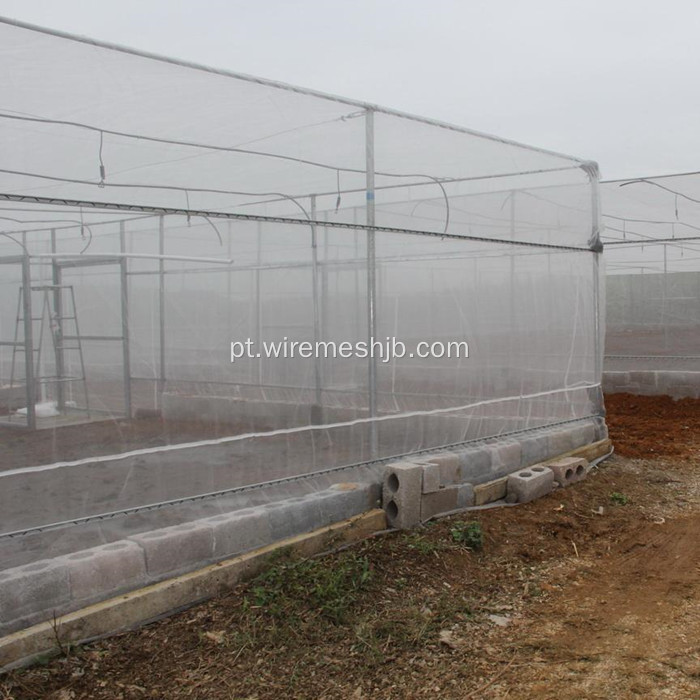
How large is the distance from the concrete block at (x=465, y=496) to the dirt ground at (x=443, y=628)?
0.44 feet

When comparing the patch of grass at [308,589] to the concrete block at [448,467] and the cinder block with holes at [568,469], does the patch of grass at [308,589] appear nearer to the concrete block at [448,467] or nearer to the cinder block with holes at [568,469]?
the concrete block at [448,467]

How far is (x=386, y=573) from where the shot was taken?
449 cm

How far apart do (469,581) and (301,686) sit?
4.96ft

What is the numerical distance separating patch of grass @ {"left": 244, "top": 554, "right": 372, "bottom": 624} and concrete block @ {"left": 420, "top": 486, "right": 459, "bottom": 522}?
37.4 inches

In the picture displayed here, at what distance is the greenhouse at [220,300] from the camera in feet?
13.3

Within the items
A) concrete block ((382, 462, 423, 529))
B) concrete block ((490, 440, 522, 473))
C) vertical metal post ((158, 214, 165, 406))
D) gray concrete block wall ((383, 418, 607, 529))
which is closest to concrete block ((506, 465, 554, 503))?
gray concrete block wall ((383, 418, 607, 529))

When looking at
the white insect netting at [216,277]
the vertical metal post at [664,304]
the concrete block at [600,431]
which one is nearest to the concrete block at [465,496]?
the white insect netting at [216,277]

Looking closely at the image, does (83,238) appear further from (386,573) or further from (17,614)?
(386,573)

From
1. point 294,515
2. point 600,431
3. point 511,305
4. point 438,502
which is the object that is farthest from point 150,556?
point 600,431

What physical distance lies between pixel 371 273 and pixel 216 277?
1107 mm

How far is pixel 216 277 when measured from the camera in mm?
5008

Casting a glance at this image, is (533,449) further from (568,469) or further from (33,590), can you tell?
(33,590)

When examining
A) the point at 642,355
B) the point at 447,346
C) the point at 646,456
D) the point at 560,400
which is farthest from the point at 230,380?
the point at 642,355

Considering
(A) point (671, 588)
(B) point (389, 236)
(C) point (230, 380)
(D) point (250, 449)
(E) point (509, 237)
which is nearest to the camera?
(A) point (671, 588)
